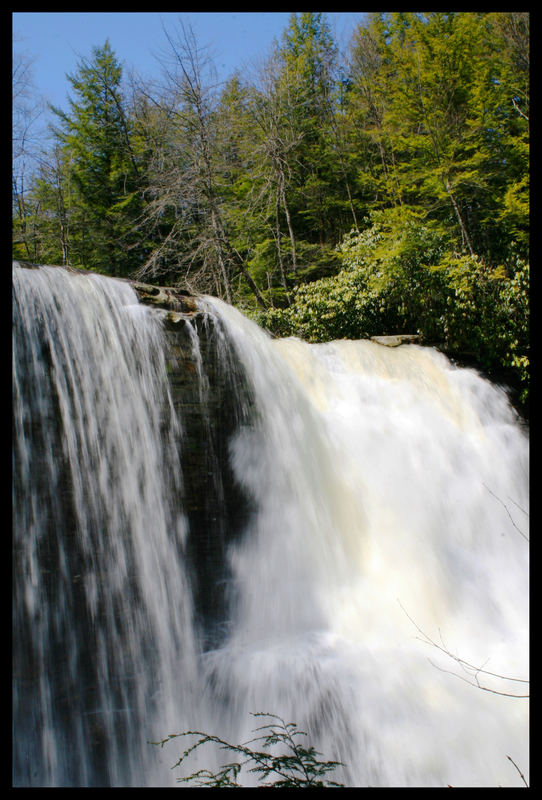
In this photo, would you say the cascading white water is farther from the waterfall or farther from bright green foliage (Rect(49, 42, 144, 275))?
bright green foliage (Rect(49, 42, 144, 275))

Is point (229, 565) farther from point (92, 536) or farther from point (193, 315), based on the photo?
point (193, 315)

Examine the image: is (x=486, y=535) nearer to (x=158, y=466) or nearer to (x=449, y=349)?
(x=449, y=349)

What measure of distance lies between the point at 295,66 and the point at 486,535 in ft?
50.9

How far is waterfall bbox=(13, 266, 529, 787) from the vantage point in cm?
388

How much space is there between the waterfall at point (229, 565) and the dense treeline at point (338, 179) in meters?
4.51

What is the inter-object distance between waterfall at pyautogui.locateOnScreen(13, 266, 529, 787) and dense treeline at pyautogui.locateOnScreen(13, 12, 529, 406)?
14.8ft

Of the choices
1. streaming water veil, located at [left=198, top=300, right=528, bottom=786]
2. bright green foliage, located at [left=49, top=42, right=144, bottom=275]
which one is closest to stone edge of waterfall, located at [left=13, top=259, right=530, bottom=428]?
streaming water veil, located at [left=198, top=300, right=528, bottom=786]

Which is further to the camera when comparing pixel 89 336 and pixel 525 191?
pixel 525 191

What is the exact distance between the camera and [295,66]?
14.8 meters

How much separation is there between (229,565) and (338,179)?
14.7 metres

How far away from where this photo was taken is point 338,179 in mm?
15938

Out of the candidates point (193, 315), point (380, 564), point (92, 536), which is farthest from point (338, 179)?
point (92, 536)

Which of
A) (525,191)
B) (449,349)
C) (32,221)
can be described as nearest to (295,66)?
(525,191)
